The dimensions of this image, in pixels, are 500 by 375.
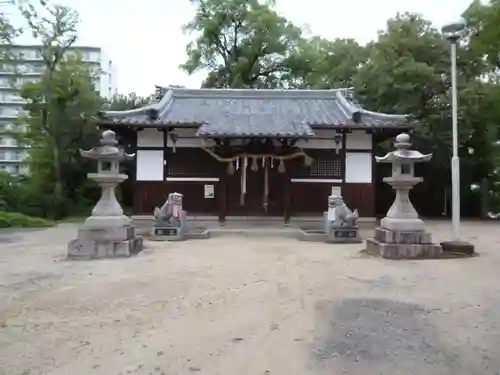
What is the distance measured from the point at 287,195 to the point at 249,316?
10908mm

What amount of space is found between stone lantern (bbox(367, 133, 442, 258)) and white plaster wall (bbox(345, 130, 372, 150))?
20.6 feet

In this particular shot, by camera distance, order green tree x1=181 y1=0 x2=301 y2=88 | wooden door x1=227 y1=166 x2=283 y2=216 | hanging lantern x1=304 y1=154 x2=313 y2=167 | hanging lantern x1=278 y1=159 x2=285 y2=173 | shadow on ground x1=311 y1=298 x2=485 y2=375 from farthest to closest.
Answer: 1. green tree x1=181 y1=0 x2=301 y2=88
2. wooden door x1=227 y1=166 x2=283 y2=216
3. hanging lantern x1=304 y1=154 x2=313 y2=167
4. hanging lantern x1=278 y1=159 x2=285 y2=173
5. shadow on ground x1=311 y1=298 x2=485 y2=375

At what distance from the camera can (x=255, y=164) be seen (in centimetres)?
1593

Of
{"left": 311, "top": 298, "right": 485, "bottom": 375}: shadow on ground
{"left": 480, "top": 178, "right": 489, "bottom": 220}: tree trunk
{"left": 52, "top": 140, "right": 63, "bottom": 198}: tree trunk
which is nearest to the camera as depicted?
{"left": 311, "top": 298, "right": 485, "bottom": 375}: shadow on ground

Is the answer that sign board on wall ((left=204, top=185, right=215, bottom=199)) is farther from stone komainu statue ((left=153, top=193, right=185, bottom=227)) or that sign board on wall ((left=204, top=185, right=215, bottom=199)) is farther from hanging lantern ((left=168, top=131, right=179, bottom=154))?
stone komainu statue ((left=153, top=193, right=185, bottom=227))

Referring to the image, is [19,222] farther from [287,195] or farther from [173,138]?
[287,195]

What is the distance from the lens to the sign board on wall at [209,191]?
1617 centimetres

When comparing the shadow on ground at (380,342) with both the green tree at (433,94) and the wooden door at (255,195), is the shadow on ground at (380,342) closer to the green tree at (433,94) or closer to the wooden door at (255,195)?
the wooden door at (255,195)

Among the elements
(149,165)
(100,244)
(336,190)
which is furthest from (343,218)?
(149,165)

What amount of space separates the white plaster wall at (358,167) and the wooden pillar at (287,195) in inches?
80.4

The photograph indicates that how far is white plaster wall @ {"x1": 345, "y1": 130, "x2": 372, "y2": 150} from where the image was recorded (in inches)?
646

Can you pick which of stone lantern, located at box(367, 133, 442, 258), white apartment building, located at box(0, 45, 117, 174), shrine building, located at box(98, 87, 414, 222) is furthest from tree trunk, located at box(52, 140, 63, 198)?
stone lantern, located at box(367, 133, 442, 258)

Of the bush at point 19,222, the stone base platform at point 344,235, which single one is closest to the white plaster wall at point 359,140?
the stone base platform at point 344,235

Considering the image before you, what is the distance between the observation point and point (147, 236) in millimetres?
12898
